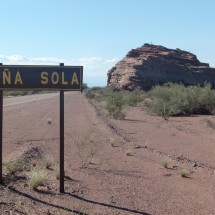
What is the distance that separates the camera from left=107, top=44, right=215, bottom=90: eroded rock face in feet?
321

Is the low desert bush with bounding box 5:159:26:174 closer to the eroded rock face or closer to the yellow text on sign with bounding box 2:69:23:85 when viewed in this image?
the yellow text on sign with bounding box 2:69:23:85

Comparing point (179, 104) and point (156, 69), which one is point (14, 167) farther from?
point (156, 69)

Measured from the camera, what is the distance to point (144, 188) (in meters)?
11.8

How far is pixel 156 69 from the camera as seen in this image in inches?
3996

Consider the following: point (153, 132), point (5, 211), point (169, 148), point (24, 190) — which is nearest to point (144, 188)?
point (24, 190)

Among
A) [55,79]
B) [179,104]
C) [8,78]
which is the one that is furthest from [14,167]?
[179,104]

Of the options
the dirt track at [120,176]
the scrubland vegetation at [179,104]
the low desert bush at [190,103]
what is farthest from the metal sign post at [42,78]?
the low desert bush at [190,103]

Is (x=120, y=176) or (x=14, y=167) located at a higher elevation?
(x=14, y=167)

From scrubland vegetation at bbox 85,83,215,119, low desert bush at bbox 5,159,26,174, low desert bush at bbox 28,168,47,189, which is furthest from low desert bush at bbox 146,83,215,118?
low desert bush at bbox 28,168,47,189

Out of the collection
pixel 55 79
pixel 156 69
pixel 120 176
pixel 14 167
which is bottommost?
pixel 120 176

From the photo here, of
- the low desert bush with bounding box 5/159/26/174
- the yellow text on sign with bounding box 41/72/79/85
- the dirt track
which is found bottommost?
the dirt track

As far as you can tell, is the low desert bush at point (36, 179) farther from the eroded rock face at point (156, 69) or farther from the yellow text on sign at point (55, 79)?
the eroded rock face at point (156, 69)

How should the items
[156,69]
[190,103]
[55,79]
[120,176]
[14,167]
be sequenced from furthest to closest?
[156,69], [190,103], [120,176], [14,167], [55,79]

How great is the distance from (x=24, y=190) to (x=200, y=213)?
362 cm
